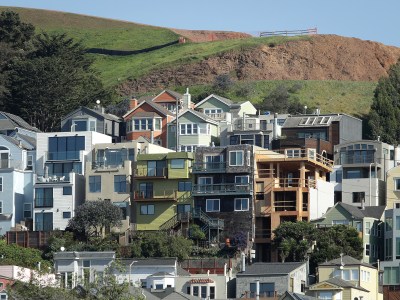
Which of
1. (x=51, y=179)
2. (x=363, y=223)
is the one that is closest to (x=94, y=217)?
(x=51, y=179)

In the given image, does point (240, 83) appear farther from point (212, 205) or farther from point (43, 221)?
point (212, 205)

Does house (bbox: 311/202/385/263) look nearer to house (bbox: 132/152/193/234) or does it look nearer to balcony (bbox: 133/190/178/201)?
house (bbox: 132/152/193/234)

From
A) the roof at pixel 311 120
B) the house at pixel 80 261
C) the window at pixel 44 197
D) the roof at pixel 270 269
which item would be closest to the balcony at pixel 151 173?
the window at pixel 44 197

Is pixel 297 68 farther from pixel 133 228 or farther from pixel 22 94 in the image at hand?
pixel 133 228

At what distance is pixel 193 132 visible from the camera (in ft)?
429

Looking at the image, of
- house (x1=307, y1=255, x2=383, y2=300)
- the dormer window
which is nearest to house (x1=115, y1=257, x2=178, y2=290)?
house (x1=307, y1=255, x2=383, y2=300)

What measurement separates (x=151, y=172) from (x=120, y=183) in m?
2.61

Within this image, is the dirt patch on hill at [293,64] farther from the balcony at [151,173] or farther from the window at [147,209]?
the window at [147,209]

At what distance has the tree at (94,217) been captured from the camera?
11375 centimetres

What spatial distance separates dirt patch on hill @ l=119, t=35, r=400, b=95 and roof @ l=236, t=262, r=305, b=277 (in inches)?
3032

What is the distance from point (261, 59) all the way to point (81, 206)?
74507 mm

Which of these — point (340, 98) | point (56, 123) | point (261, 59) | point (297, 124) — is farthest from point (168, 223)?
point (261, 59)

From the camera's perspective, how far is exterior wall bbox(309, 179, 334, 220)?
4619 inches

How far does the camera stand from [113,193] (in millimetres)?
119000
